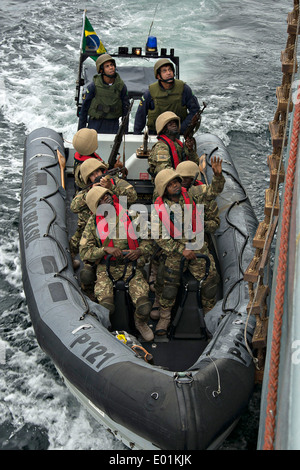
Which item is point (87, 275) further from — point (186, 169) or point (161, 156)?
point (161, 156)

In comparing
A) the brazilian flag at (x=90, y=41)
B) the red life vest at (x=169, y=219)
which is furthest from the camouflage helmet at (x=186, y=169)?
the brazilian flag at (x=90, y=41)

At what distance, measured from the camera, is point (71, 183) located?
6676 mm

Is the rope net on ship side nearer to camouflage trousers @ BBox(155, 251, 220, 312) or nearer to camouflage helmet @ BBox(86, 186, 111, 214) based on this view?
camouflage trousers @ BBox(155, 251, 220, 312)

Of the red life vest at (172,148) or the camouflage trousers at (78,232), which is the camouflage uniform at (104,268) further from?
the red life vest at (172,148)

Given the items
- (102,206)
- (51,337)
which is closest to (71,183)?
(102,206)

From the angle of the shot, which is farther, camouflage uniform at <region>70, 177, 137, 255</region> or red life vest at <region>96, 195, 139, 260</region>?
camouflage uniform at <region>70, 177, 137, 255</region>

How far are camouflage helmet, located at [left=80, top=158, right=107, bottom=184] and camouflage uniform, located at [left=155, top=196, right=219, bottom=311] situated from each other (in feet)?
2.20

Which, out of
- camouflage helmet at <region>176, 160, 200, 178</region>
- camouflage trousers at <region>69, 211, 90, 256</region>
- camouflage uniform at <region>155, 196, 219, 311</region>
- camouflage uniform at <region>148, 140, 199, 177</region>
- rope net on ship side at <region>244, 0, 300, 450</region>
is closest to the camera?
rope net on ship side at <region>244, 0, 300, 450</region>

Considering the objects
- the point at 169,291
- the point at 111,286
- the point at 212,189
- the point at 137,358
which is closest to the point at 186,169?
the point at 212,189

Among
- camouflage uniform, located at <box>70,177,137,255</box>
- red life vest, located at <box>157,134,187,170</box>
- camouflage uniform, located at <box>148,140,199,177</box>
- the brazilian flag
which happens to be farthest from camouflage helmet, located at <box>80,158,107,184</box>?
the brazilian flag

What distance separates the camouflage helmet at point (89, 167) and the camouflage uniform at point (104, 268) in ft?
1.41

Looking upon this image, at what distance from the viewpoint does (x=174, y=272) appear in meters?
4.70

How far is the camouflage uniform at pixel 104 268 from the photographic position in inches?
183

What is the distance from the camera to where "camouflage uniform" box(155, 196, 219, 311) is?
4.59 m
